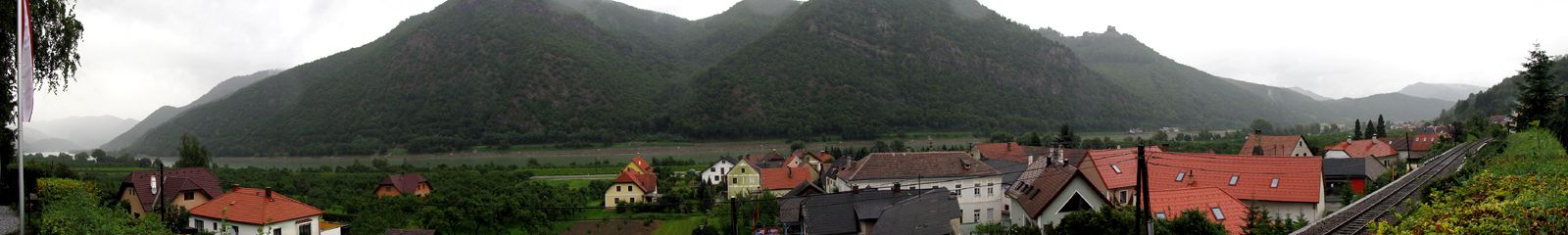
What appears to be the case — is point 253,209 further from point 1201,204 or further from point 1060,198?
point 1201,204

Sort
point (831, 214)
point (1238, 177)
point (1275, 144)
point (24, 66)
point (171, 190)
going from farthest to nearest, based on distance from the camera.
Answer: point (1275, 144), point (171, 190), point (1238, 177), point (831, 214), point (24, 66)

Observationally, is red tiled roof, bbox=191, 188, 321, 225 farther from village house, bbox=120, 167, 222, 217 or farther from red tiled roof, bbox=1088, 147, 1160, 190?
red tiled roof, bbox=1088, 147, 1160, 190

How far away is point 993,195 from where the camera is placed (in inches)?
1484

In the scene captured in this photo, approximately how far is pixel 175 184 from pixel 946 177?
32732mm

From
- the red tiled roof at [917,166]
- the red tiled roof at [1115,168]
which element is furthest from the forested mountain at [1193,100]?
the red tiled roof at [1115,168]

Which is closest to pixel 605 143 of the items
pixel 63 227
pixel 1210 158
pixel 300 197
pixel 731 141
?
pixel 731 141

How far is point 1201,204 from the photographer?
2095cm

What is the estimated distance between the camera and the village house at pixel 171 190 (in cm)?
3284

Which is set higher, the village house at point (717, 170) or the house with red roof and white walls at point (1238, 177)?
the house with red roof and white walls at point (1238, 177)

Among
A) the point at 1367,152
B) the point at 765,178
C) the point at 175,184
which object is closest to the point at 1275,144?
the point at 1367,152

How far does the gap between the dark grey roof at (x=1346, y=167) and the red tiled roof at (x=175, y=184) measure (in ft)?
159

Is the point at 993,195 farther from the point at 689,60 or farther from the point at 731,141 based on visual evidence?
the point at 689,60

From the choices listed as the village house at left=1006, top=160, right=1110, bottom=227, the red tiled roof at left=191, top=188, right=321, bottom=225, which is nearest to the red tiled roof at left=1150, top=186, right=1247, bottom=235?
the village house at left=1006, top=160, right=1110, bottom=227

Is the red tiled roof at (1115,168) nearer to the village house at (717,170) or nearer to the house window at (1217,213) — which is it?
the house window at (1217,213)
